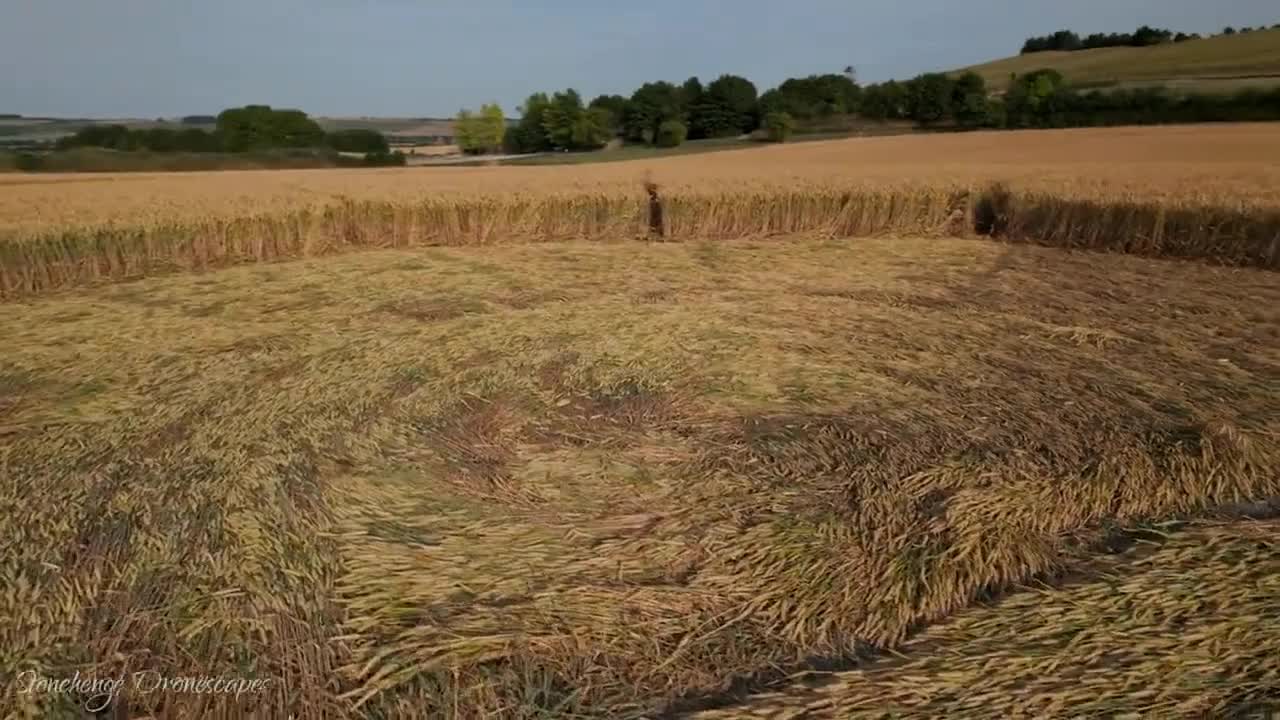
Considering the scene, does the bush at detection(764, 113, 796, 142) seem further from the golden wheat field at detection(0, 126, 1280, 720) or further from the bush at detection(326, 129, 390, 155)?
Result: the golden wheat field at detection(0, 126, 1280, 720)

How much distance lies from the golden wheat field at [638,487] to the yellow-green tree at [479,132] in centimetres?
7513

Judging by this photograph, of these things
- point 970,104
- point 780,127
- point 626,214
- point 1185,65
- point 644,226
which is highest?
point 1185,65

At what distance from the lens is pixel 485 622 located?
3324mm

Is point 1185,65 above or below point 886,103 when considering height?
above

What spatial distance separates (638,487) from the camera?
186 inches

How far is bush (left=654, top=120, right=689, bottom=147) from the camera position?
61906mm

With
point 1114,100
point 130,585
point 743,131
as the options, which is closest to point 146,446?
point 130,585

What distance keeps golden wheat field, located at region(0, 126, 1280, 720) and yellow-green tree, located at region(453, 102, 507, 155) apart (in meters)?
75.1

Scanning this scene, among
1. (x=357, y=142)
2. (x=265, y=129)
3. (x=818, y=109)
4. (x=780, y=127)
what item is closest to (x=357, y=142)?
(x=357, y=142)

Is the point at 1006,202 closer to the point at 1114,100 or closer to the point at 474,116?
the point at 1114,100

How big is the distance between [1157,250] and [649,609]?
11.7 meters

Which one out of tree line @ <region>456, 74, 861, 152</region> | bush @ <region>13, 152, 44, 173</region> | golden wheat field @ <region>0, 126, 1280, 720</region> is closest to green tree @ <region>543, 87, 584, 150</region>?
tree line @ <region>456, 74, 861, 152</region>

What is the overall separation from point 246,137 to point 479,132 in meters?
34.2

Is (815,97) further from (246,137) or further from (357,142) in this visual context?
(246,137)
